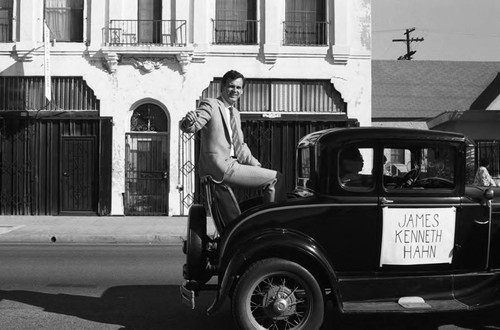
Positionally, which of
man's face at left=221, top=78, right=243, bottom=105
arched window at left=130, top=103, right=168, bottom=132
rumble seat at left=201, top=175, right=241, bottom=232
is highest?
arched window at left=130, top=103, right=168, bottom=132

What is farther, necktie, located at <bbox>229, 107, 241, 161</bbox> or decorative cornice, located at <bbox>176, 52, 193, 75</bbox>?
decorative cornice, located at <bbox>176, 52, 193, 75</bbox>

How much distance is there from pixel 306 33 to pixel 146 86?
512 centimetres

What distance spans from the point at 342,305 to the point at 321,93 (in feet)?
41.8

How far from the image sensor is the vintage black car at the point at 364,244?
458 cm

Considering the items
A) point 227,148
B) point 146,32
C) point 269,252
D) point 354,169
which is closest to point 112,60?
point 146,32

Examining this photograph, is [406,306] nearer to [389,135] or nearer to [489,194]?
[489,194]

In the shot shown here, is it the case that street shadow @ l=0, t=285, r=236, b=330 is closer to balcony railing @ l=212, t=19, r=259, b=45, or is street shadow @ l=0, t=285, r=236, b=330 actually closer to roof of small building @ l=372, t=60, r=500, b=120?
balcony railing @ l=212, t=19, r=259, b=45

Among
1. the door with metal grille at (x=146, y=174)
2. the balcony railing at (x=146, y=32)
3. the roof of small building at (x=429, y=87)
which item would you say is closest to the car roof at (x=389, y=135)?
the door with metal grille at (x=146, y=174)

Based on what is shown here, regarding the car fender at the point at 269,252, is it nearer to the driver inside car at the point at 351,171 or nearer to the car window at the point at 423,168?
the driver inside car at the point at 351,171

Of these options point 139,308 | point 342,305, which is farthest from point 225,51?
point 342,305

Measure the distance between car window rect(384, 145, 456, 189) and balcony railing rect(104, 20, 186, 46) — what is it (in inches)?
481

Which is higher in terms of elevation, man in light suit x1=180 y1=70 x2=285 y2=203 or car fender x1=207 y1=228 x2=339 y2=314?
man in light suit x1=180 y1=70 x2=285 y2=203

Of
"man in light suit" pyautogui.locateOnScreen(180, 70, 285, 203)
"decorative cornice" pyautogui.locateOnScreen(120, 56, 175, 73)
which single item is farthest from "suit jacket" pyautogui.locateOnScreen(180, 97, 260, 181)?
"decorative cornice" pyautogui.locateOnScreen(120, 56, 175, 73)

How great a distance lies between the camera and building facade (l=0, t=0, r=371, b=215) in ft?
53.6
